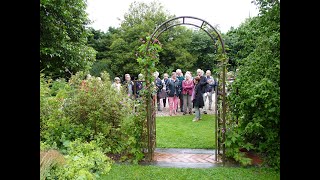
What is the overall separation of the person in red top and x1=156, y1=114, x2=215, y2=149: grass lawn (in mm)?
714

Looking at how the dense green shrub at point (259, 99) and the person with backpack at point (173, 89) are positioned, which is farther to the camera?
the person with backpack at point (173, 89)

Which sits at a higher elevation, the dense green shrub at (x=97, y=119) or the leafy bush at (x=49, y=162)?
the dense green shrub at (x=97, y=119)

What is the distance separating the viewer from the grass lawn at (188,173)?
4.49 metres

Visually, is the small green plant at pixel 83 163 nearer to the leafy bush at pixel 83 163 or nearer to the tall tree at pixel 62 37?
the leafy bush at pixel 83 163

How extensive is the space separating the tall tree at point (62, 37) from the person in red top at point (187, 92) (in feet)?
14.7

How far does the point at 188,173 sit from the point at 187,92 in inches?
222

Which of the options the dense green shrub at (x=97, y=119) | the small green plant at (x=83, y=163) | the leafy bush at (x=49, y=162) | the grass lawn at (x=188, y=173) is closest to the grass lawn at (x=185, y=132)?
the dense green shrub at (x=97, y=119)

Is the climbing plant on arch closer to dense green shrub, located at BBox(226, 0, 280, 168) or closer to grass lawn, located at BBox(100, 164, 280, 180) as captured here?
dense green shrub, located at BBox(226, 0, 280, 168)

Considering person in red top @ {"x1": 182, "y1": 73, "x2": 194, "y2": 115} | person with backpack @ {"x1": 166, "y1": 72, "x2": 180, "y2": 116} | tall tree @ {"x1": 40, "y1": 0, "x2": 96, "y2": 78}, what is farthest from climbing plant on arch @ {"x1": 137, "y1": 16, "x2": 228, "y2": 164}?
tall tree @ {"x1": 40, "y1": 0, "x2": 96, "y2": 78}

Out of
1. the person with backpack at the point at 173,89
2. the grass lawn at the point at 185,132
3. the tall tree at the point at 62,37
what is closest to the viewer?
the grass lawn at the point at 185,132

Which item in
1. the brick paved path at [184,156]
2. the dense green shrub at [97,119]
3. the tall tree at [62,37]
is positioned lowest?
the brick paved path at [184,156]

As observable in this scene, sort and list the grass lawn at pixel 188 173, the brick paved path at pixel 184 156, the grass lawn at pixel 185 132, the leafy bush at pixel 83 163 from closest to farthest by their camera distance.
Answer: the leafy bush at pixel 83 163
the grass lawn at pixel 188 173
the brick paved path at pixel 184 156
the grass lawn at pixel 185 132

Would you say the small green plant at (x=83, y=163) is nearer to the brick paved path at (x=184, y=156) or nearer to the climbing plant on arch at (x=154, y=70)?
the climbing plant on arch at (x=154, y=70)
